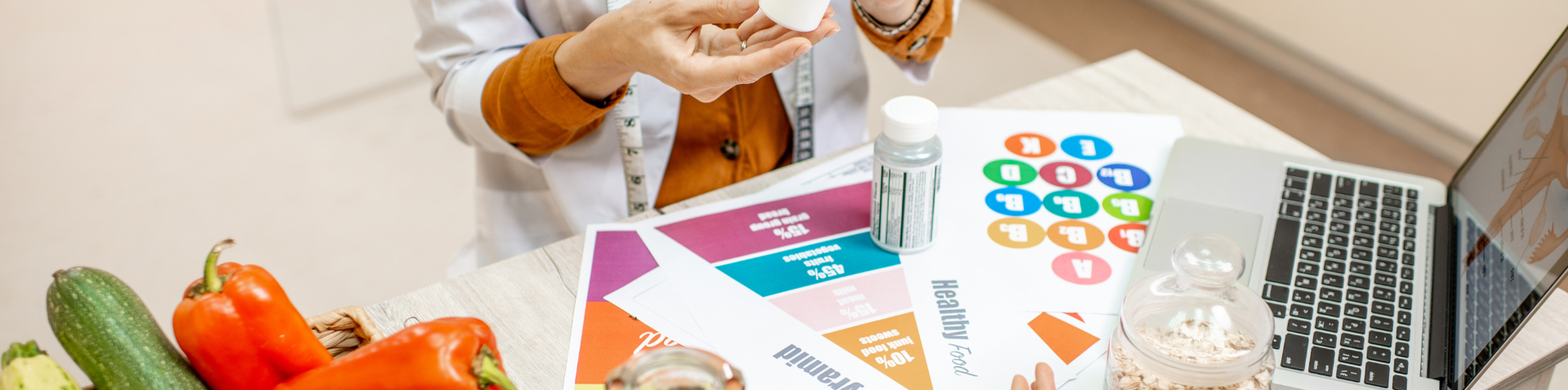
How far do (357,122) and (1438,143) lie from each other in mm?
2357

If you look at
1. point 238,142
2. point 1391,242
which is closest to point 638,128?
point 1391,242

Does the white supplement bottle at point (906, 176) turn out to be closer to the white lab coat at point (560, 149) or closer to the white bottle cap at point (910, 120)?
the white bottle cap at point (910, 120)

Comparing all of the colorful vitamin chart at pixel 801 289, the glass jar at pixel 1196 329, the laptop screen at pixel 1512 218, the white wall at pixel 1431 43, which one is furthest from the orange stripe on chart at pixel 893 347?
the white wall at pixel 1431 43

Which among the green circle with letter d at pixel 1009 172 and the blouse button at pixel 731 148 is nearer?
the green circle with letter d at pixel 1009 172

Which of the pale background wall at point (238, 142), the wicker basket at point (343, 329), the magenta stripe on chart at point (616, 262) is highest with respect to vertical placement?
the wicker basket at point (343, 329)

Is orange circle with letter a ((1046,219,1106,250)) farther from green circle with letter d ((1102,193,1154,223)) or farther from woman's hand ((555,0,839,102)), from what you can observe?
woman's hand ((555,0,839,102))

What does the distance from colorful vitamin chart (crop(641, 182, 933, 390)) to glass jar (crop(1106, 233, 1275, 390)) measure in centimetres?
14

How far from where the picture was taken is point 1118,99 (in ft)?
3.45

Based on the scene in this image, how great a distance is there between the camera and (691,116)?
102 centimetres

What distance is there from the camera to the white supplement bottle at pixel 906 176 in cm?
69

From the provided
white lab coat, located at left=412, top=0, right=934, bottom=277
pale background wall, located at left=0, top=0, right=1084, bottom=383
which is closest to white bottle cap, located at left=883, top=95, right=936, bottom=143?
white lab coat, located at left=412, top=0, right=934, bottom=277

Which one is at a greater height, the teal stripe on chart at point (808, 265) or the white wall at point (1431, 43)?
the teal stripe on chart at point (808, 265)

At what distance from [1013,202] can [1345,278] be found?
263 mm

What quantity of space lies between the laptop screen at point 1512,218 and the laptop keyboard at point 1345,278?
0.12 feet
